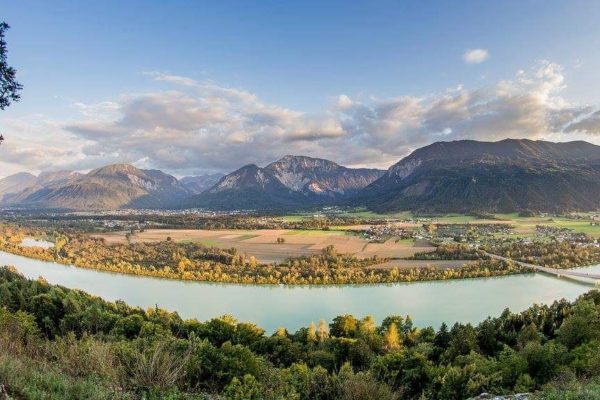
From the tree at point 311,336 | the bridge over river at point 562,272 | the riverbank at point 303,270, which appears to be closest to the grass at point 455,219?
the bridge over river at point 562,272

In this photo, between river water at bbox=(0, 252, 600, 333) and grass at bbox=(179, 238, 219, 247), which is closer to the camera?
river water at bbox=(0, 252, 600, 333)

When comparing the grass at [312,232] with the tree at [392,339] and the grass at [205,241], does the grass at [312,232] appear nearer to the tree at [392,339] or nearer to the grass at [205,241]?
the grass at [205,241]

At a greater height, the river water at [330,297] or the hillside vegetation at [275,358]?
the hillside vegetation at [275,358]

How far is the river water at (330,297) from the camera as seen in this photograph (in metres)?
41.0

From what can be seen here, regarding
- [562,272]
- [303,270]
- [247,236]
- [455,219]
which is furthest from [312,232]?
[455,219]

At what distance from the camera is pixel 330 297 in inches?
1933

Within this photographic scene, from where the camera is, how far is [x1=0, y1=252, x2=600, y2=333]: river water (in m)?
41.0

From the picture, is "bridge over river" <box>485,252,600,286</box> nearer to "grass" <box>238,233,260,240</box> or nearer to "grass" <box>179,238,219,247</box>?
"grass" <box>238,233,260,240</box>

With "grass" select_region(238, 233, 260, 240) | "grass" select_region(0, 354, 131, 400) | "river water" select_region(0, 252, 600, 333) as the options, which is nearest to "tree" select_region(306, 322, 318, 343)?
"river water" select_region(0, 252, 600, 333)

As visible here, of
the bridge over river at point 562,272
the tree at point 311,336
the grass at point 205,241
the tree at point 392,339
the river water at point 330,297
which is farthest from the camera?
the grass at point 205,241

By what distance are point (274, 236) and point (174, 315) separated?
224 ft

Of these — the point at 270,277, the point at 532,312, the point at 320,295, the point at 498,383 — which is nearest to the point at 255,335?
the point at 498,383

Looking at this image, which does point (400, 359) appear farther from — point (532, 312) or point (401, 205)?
point (401, 205)

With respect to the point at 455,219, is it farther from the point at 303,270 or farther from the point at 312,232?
the point at 303,270
